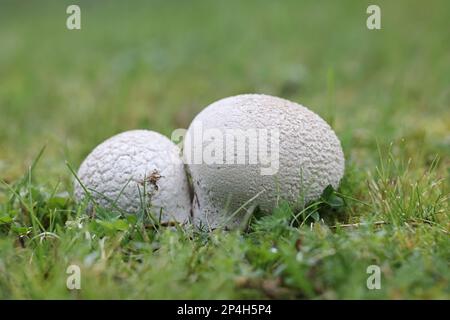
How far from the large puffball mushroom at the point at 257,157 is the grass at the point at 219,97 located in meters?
0.13

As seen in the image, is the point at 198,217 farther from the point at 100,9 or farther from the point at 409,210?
the point at 100,9

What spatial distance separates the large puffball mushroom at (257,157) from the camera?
2244 mm

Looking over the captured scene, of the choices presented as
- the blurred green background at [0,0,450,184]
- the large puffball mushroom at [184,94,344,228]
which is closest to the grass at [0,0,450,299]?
the blurred green background at [0,0,450,184]

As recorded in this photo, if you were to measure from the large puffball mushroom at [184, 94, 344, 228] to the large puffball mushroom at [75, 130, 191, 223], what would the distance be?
0.10m

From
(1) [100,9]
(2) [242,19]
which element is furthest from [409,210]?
(1) [100,9]

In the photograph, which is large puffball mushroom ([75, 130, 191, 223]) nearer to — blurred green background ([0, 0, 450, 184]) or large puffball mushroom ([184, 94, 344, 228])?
large puffball mushroom ([184, 94, 344, 228])

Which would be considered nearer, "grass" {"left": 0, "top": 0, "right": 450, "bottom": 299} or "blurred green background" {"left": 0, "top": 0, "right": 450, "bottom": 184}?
"grass" {"left": 0, "top": 0, "right": 450, "bottom": 299}

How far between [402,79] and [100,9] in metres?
8.07

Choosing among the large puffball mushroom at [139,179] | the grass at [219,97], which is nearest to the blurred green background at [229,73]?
the grass at [219,97]

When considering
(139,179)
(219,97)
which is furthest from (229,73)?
(139,179)

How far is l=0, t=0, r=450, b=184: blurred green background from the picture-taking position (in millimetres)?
3998

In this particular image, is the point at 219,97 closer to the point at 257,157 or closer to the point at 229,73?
the point at 229,73

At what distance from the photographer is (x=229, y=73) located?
5852mm
